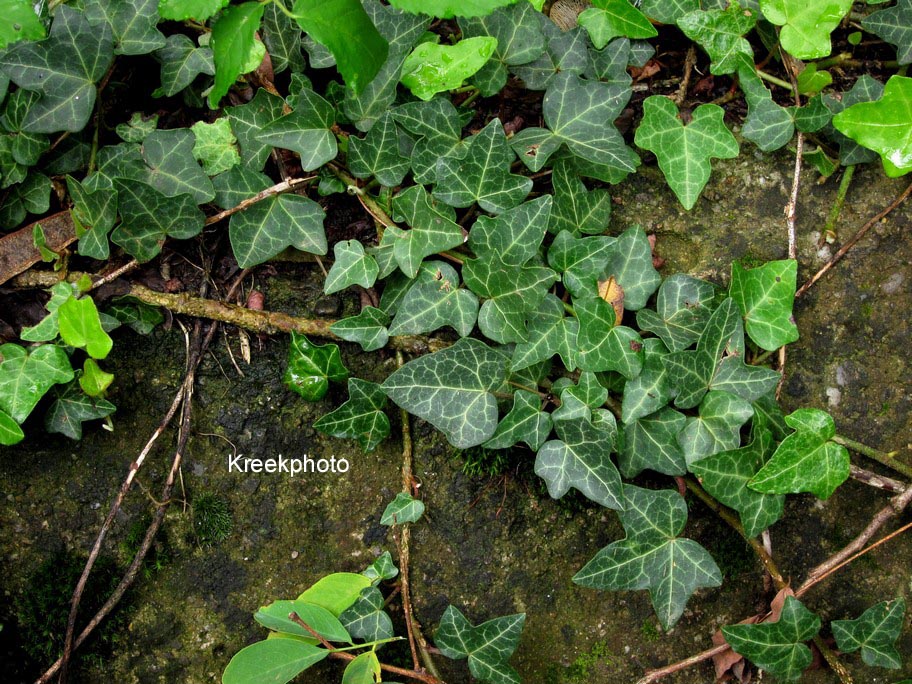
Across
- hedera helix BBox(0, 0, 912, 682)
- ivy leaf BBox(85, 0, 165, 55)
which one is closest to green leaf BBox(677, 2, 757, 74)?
hedera helix BBox(0, 0, 912, 682)

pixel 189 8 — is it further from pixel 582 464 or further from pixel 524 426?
pixel 582 464

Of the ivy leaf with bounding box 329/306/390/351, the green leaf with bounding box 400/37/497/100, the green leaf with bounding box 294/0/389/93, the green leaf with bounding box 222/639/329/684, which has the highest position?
the green leaf with bounding box 294/0/389/93

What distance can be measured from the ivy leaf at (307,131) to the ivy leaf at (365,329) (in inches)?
17.6

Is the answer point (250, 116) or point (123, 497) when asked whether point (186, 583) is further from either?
point (250, 116)

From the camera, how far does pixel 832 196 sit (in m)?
2.22

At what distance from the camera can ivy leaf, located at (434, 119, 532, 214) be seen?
199cm

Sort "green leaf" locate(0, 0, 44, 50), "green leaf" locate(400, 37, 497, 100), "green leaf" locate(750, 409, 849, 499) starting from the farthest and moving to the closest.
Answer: "green leaf" locate(400, 37, 497, 100)
"green leaf" locate(750, 409, 849, 499)
"green leaf" locate(0, 0, 44, 50)

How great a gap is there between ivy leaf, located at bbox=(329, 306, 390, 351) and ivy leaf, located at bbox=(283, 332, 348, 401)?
0.05 metres

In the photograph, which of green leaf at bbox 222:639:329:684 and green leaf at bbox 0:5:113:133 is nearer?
green leaf at bbox 222:639:329:684

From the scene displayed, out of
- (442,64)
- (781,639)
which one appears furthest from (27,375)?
(781,639)

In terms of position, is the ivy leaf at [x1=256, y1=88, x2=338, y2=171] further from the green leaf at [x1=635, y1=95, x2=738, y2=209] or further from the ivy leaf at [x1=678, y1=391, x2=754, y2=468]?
the ivy leaf at [x1=678, y1=391, x2=754, y2=468]

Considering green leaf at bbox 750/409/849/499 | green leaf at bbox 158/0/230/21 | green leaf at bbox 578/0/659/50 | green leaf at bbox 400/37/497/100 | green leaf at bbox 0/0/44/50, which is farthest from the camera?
green leaf at bbox 578/0/659/50

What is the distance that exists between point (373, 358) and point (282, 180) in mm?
604

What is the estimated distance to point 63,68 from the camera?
2023mm
